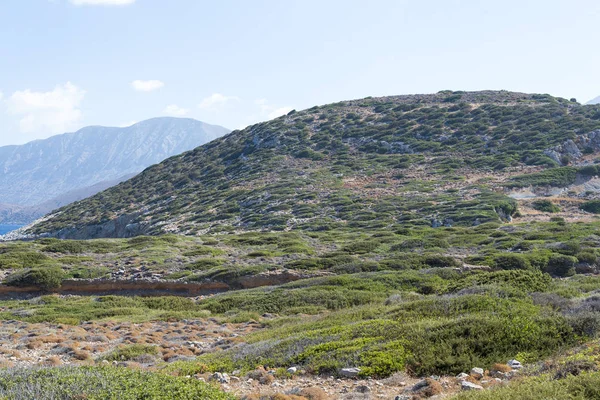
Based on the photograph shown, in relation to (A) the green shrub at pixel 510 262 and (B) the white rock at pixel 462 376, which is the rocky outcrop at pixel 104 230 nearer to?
(A) the green shrub at pixel 510 262

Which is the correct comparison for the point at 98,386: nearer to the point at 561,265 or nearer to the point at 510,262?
the point at 510,262

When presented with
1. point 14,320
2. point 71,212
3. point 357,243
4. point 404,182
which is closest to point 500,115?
point 404,182

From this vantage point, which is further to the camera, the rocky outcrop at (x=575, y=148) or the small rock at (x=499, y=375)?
the rocky outcrop at (x=575, y=148)

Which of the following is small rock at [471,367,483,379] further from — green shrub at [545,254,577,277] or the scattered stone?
green shrub at [545,254,577,277]

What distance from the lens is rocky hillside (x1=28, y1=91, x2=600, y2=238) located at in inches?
1741

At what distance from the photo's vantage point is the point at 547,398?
559 cm

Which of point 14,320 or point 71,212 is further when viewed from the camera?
point 71,212

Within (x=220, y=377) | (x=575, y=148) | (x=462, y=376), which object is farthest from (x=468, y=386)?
(x=575, y=148)

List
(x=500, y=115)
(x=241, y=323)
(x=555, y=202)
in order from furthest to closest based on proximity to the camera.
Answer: (x=500, y=115)
(x=555, y=202)
(x=241, y=323)

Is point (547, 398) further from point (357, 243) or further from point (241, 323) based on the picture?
point (357, 243)

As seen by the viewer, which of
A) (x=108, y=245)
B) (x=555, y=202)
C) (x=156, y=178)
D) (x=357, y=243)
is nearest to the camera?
(x=357, y=243)

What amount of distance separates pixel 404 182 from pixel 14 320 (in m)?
42.3

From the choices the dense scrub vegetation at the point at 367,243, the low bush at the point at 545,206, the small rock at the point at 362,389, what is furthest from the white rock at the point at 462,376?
the low bush at the point at 545,206

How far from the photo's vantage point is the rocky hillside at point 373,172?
44219 mm
